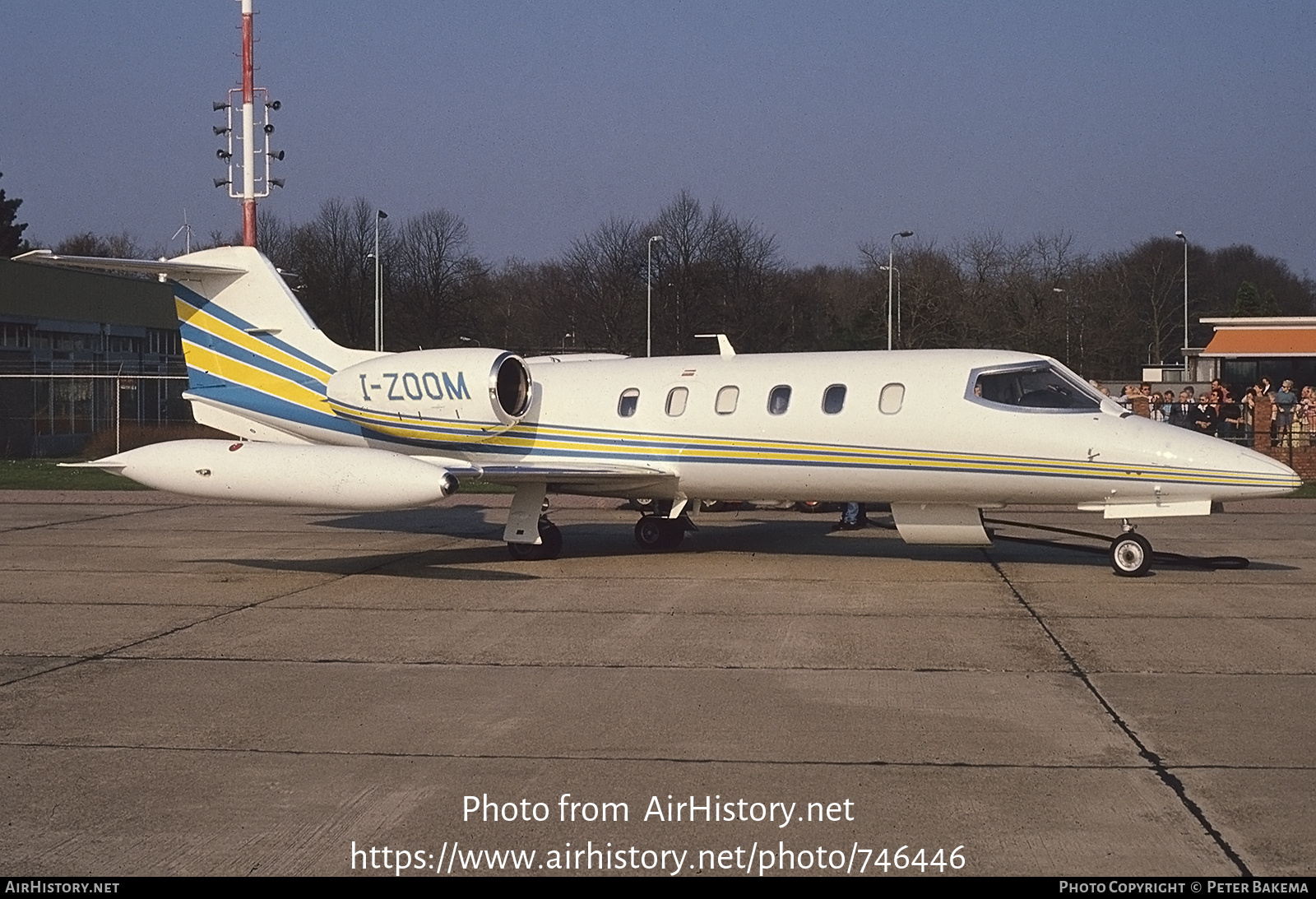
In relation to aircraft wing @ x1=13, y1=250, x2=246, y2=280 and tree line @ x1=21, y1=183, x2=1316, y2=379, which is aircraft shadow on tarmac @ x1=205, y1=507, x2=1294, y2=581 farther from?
tree line @ x1=21, y1=183, x2=1316, y2=379

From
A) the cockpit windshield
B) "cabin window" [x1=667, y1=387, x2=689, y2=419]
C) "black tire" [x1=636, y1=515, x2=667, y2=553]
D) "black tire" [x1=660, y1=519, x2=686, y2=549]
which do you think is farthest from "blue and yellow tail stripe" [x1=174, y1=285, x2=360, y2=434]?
the cockpit windshield

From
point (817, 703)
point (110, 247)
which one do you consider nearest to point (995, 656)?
point (817, 703)

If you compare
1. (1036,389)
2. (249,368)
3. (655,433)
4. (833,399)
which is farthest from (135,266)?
(1036,389)

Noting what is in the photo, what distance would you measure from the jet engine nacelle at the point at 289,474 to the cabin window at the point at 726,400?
133 inches

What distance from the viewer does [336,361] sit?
17500 millimetres

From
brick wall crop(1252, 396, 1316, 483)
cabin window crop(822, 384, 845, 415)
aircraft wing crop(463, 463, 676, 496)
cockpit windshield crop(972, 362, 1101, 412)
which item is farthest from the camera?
brick wall crop(1252, 396, 1316, 483)

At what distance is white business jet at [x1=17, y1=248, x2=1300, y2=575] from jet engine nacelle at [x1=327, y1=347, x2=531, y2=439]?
27 mm

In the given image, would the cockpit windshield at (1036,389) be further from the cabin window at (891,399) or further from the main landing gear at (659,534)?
the main landing gear at (659,534)

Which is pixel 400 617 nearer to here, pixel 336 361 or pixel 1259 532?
pixel 336 361

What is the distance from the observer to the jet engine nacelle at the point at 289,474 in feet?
44.2

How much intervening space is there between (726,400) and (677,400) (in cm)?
65

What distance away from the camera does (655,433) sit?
1571 centimetres

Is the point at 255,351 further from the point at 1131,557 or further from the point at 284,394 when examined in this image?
the point at 1131,557

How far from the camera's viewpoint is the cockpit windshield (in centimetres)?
1384
